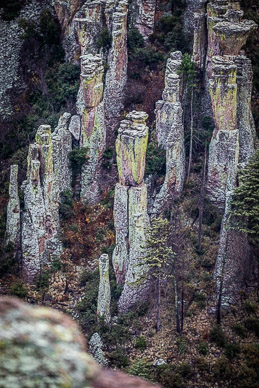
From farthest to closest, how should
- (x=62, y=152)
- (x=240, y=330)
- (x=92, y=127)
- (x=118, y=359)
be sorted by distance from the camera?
(x=92, y=127), (x=62, y=152), (x=240, y=330), (x=118, y=359)

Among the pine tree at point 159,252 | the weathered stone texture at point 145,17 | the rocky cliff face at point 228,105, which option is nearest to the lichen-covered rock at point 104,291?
the pine tree at point 159,252

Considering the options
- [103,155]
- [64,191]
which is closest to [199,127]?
[103,155]

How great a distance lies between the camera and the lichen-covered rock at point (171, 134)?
106 ft

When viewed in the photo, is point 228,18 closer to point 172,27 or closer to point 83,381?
point 172,27

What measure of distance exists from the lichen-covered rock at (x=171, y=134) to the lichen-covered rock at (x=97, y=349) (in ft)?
23.0

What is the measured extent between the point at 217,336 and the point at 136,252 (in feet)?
16.7

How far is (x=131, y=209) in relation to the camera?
29641mm

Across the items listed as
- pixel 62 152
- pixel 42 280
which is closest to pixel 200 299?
pixel 42 280

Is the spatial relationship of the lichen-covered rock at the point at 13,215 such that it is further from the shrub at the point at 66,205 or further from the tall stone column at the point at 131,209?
the tall stone column at the point at 131,209

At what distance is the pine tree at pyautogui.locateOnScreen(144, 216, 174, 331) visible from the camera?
28.8 meters

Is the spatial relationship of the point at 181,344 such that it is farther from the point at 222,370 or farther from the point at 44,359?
the point at 44,359

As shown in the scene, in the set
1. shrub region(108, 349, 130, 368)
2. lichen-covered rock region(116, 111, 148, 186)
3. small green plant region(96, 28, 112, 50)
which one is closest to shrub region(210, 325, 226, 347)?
shrub region(108, 349, 130, 368)

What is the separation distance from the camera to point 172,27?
38.2m

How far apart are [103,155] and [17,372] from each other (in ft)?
92.7
